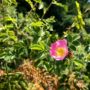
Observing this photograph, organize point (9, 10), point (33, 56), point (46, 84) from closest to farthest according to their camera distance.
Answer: point (46, 84), point (33, 56), point (9, 10)

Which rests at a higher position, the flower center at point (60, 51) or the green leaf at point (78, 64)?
the flower center at point (60, 51)

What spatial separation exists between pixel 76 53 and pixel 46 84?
201 mm

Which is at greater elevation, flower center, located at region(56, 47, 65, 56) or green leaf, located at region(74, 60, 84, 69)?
flower center, located at region(56, 47, 65, 56)

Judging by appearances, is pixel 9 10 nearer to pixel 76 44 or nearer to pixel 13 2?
pixel 13 2

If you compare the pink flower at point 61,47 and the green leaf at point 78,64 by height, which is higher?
the pink flower at point 61,47

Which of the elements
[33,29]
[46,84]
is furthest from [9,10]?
[46,84]

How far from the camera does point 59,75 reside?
1545 millimetres

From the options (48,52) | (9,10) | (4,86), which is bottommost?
(4,86)

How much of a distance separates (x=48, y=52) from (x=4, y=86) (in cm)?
20

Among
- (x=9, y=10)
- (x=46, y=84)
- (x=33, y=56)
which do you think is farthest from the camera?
(x=9, y=10)

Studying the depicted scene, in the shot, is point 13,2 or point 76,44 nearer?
point 76,44

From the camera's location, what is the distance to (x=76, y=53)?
5.24 feet

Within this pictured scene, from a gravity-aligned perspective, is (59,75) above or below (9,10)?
below

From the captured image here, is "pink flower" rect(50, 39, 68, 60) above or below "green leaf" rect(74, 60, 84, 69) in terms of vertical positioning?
above
